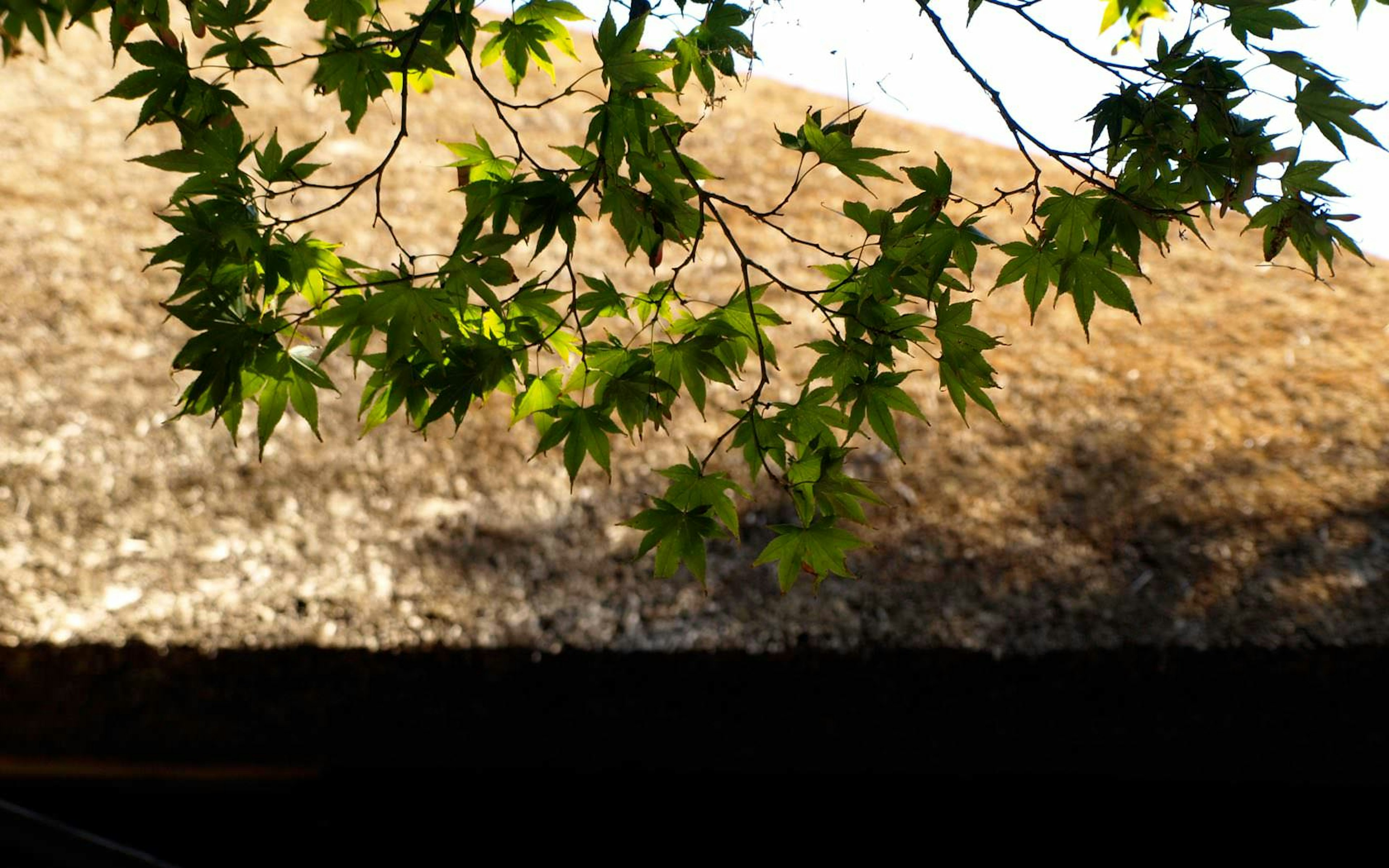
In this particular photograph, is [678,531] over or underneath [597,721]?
over

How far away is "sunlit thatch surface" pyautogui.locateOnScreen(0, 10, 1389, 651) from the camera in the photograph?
2025mm

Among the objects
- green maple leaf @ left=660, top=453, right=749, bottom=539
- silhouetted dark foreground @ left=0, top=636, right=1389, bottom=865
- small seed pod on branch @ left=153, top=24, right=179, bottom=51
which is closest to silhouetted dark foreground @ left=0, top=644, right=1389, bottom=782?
silhouetted dark foreground @ left=0, top=636, right=1389, bottom=865

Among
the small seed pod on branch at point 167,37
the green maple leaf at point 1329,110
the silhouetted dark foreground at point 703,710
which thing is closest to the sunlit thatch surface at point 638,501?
the silhouetted dark foreground at point 703,710

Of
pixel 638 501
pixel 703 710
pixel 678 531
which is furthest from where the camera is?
pixel 638 501

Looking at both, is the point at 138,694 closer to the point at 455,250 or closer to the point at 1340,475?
the point at 455,250

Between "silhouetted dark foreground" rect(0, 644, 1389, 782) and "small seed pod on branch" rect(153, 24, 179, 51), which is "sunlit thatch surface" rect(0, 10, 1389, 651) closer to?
"silhouetted dark foreground" rect(0, 644, 1389, 782)

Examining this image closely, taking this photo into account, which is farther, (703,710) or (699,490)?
(703,710)

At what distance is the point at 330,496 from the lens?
7.54 ft

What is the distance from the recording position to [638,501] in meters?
2.40

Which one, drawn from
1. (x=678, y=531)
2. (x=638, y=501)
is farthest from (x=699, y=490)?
(x=638, y=501)

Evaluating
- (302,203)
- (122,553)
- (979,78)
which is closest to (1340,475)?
(979,78)

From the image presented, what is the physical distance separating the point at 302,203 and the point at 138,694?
1.95m

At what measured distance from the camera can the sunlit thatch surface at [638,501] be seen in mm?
2025

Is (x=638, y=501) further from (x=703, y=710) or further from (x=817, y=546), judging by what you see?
(x=817, y=546)
